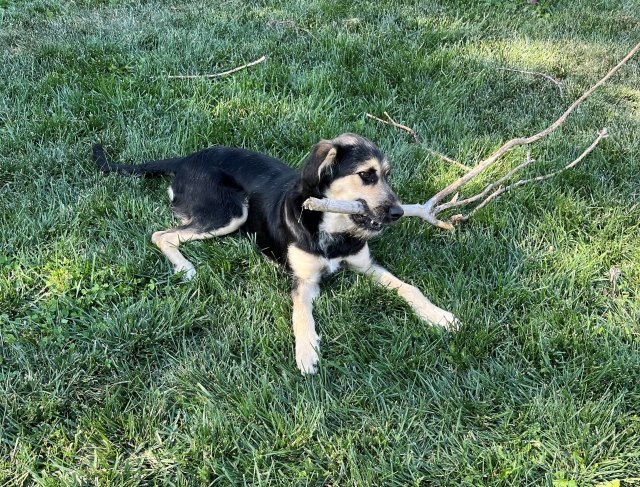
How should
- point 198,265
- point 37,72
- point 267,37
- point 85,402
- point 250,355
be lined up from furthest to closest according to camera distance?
1. point 267,37
2. point 37,72
3. point 198,265
4. point 250,355
5. point 85,402

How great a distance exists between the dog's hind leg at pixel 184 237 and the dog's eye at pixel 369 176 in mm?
1030

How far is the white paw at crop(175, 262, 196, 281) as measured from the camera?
3412 mm

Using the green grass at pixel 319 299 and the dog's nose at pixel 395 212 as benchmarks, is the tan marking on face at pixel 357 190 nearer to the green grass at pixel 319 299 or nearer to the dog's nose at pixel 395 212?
the dog's nose at pixel 395 212

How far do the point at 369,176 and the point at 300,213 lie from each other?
476 mm

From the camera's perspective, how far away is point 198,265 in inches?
139

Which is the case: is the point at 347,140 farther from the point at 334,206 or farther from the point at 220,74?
the point at 220,74

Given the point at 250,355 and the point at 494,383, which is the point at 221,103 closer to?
the point at 250,355

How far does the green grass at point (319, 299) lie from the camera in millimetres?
2422

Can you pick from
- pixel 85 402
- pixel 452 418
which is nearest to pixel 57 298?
pixel 85 402

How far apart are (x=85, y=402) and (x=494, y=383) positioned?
202 centimetres

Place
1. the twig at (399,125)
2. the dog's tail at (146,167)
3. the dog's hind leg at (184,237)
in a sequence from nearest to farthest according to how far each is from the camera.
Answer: the dog's hind leg at (184,237) < the dog's tail at (146,167) < the twig at (399,125)

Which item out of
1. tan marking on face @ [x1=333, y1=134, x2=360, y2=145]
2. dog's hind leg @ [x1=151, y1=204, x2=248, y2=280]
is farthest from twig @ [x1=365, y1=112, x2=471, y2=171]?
dog's hind leg @ [x1=151, y1=204, x2=248, y2=280]

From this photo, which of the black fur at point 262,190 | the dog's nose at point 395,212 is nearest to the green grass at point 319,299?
the black fur at point 262,190

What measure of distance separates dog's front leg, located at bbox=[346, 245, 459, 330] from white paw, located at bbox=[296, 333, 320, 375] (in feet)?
2.07
